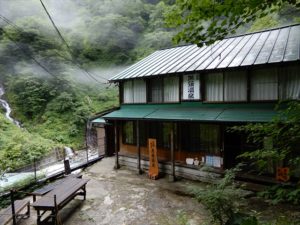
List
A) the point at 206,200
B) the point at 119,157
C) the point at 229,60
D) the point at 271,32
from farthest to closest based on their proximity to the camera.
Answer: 1. the point at 119,157
2. the point at 271,32
3. the point at 229,60
4. the point at 206,200

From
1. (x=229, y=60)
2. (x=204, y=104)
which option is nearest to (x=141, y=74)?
(x=204, y=104)

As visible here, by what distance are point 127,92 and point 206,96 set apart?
5.03 meters

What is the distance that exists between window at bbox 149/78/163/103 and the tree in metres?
8.39

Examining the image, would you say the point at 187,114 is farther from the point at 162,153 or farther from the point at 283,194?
the point at 283,194

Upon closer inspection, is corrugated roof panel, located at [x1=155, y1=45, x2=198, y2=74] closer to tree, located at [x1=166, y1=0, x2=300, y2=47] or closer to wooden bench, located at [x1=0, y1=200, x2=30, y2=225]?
tree, located at [x1=166, y1=0, x2=300, y2=47]

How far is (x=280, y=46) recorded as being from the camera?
30.2ft

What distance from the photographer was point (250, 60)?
29.0ft

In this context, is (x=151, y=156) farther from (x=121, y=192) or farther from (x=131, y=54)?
(x=131, y=54)

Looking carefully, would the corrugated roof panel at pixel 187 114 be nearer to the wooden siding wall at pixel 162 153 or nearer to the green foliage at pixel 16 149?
the wooden siding wall at pixel 162 153

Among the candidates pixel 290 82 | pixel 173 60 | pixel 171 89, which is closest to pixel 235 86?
pixel 290 82

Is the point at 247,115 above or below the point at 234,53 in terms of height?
below

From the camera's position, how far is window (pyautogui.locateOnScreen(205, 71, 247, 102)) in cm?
923

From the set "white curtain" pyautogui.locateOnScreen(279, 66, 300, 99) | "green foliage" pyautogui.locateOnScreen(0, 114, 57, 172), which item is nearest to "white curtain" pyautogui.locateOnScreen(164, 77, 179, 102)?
"white curtain" pyautogui.locateOnScreen(279, 66, 300, 99)

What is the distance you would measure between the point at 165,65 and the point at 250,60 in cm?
447
